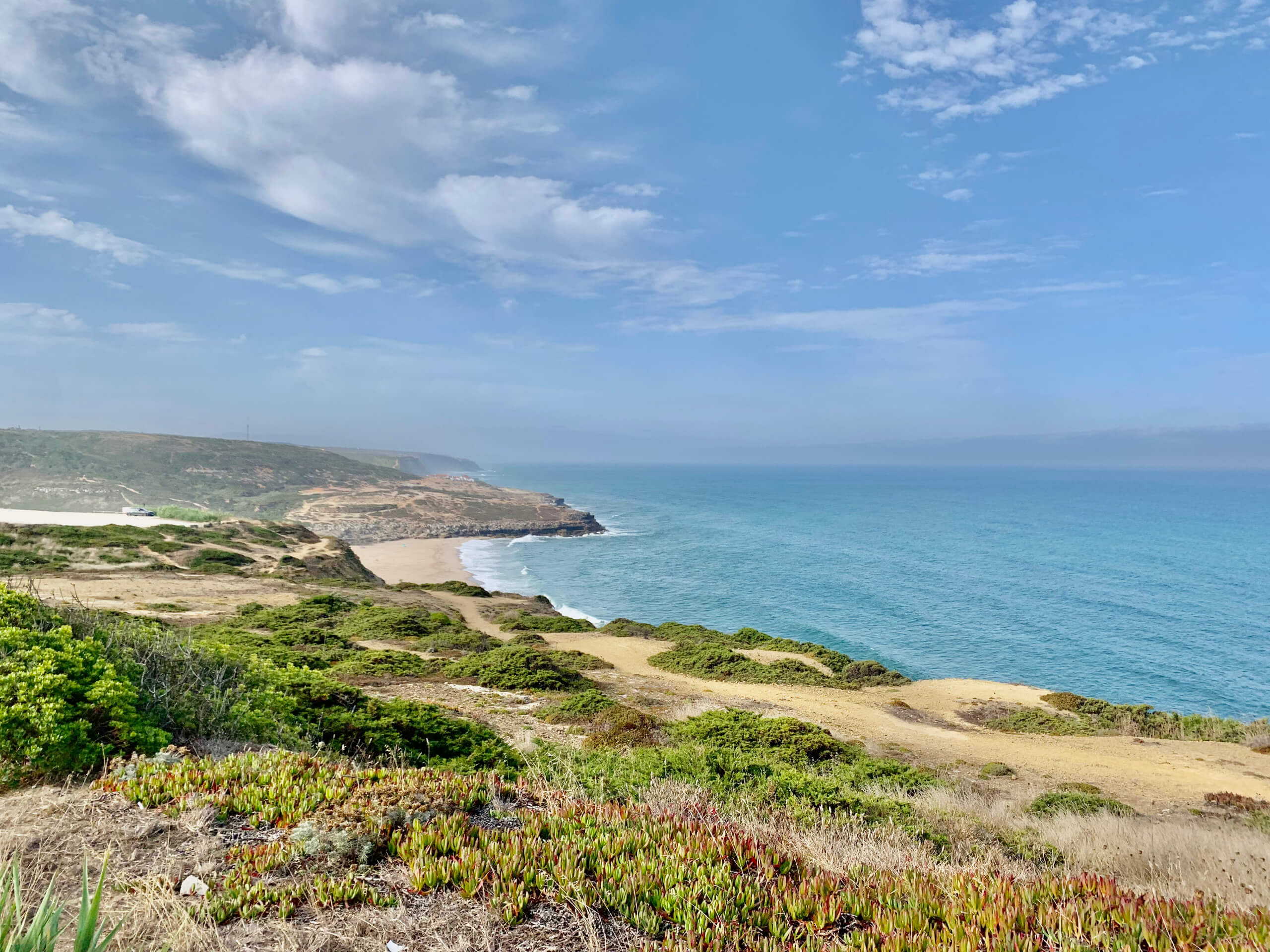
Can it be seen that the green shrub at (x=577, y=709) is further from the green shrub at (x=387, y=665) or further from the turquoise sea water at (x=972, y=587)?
the turquoise sea water at (x=972, y=587)

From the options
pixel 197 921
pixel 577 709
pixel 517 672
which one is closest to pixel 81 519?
pixel 517 672

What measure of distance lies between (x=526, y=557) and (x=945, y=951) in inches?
2992

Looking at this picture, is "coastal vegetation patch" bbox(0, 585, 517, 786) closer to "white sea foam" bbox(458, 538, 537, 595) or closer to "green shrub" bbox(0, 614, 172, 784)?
"green shrub" bbox(0, 614, 172, 784)

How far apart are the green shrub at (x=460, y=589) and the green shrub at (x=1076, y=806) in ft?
115

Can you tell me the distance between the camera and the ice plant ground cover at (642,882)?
364cm

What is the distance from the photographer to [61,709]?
577cm

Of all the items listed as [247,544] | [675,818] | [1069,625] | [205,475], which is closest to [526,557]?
[247,544]

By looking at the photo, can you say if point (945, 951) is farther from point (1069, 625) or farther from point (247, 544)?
point (247, 544)

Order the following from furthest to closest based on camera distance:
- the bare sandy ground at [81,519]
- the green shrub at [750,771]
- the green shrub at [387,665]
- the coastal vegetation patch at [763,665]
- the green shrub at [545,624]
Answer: the bare sandy ground at [81,519], the green shrub at [545,624], the coastal vegetation patch at [763,665], the green shrub at [387,665], the green shrub at [750,771]

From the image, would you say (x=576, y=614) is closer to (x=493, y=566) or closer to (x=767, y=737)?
(x=493, y=566)

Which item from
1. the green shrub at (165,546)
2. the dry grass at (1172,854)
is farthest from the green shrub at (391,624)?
the dry grass at (1172,854)

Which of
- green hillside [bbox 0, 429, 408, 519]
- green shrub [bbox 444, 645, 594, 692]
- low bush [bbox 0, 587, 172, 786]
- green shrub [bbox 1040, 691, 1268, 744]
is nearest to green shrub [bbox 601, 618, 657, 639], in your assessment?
green shrub [bbox 444, 645, 594, 692]

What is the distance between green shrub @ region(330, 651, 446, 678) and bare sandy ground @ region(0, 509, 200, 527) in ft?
123

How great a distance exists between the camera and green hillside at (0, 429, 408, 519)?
9162 centimetres
